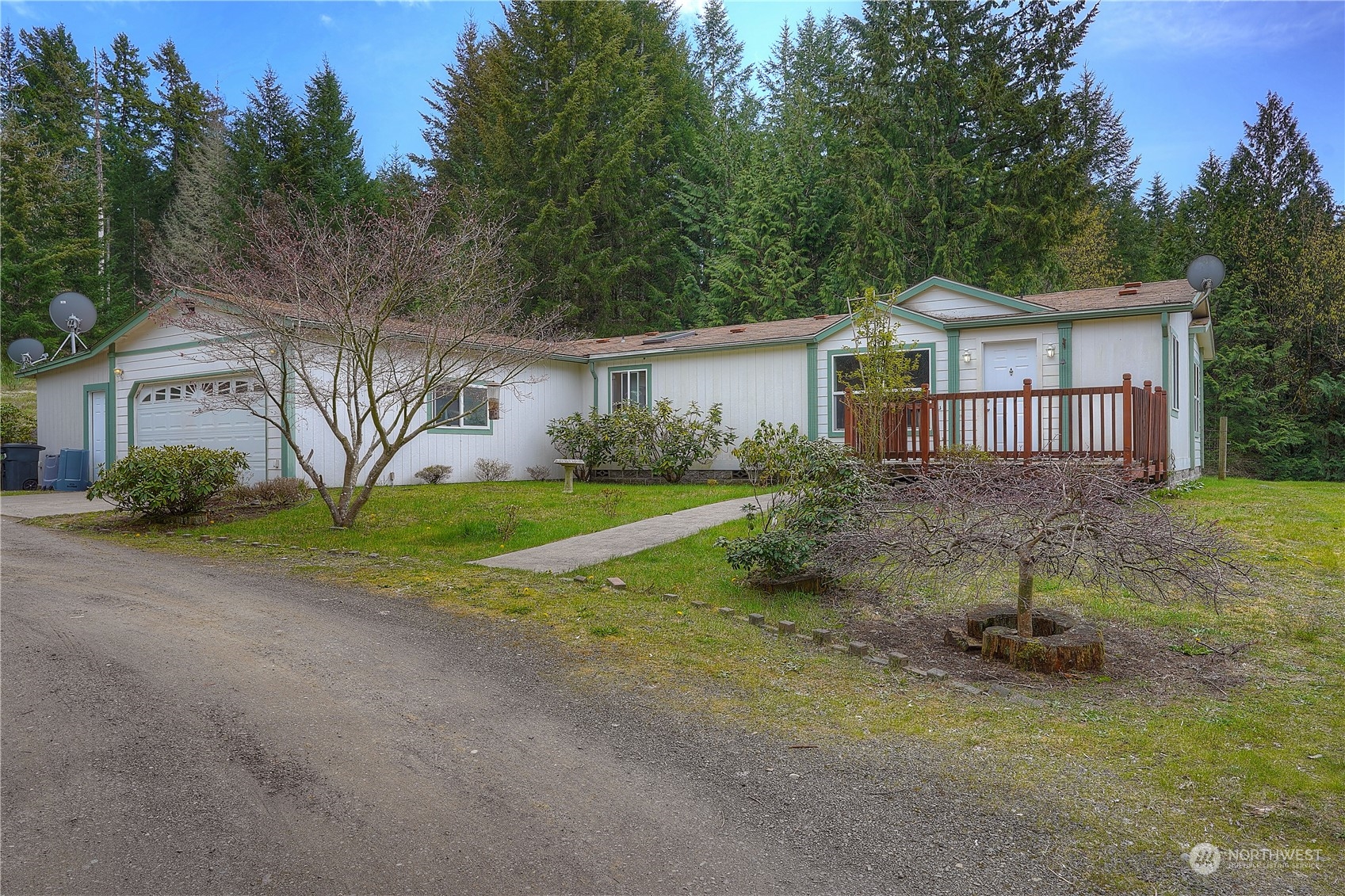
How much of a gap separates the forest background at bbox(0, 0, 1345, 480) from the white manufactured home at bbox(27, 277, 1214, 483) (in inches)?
261

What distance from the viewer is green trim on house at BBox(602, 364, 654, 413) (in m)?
16.5

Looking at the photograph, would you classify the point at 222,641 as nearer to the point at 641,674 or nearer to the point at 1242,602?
the point at 641,674

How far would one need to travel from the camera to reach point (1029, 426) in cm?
1014

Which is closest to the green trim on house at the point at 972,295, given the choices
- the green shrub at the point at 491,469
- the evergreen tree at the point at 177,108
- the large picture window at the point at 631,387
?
the large picture window at the point at 631,387

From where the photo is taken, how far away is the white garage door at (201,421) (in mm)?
13578

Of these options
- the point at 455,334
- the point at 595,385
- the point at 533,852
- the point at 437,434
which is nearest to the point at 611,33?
the point at 595,385

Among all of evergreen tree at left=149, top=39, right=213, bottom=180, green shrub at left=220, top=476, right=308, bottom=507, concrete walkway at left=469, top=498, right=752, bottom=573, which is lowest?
concrete walkway at left=469, top=498, right=752, bottom=573

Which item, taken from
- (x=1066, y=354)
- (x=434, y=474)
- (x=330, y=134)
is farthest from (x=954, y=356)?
(x=330, y=134)

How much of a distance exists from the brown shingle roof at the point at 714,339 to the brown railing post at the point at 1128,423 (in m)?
5.14

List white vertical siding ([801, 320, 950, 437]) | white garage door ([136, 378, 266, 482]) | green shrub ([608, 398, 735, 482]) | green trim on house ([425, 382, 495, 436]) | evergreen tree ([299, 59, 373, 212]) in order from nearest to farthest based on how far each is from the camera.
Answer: white vertical siding ([801, 320, 950, 437]) < white garage door ([136, 378, 266, 482]) < green trim on house ([425, 382, 495, 436]) < green shrub ([608, 398, 735, 482]) < evergreen tree ([299, 59, 373, 212])

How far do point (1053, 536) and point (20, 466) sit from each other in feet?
63.7

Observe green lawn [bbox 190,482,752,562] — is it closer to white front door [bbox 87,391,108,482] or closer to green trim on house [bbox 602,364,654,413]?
green trim on house [bbox 602,364,654,413]

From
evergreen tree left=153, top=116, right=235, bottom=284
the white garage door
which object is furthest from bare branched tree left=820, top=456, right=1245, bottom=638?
evergreen tree left=153, top=116, right=235, bottom=284

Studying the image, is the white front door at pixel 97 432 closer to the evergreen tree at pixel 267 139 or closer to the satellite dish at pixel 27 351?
the satellite dish at pixel 27 351
